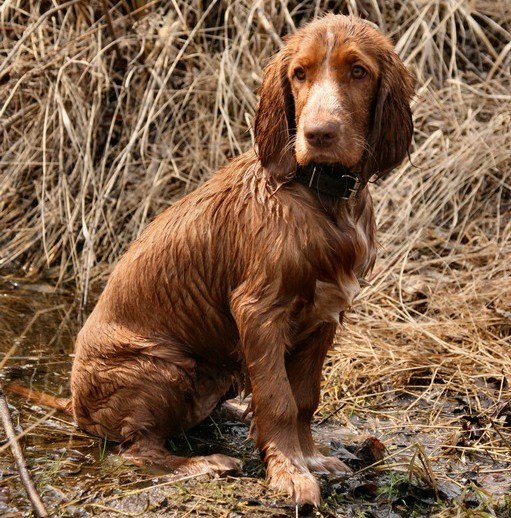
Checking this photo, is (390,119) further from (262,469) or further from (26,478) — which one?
(26,478)

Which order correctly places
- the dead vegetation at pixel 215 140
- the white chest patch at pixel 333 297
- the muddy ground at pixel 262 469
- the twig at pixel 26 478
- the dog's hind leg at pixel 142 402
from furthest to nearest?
the dead vegetation at pixel 215 140 → the dog's hind leg at pixel 142 402 → the white chest patch at pixel 333 297 → the muddy ground at pixel 262 469 → the twig at pixel 26 478

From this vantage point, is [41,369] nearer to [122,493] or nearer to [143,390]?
[143,390]

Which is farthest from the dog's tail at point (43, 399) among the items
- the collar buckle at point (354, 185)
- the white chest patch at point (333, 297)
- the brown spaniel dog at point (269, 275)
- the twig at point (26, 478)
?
the collar buckle at point (354, 185)

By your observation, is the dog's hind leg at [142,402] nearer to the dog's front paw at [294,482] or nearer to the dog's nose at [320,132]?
the dog's front paw at [294,482]

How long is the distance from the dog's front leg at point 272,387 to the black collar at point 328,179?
1.63 ft

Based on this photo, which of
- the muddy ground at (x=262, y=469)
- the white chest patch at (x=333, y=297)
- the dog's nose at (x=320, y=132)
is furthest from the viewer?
the white chest patch at (x=333, y=297)

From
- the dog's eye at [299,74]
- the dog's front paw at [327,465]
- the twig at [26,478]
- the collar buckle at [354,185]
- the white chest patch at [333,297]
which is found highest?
the dog's eye at [299,74]

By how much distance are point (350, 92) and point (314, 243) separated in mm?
594

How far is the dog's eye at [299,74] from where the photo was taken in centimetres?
369

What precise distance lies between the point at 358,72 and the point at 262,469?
1.66 m

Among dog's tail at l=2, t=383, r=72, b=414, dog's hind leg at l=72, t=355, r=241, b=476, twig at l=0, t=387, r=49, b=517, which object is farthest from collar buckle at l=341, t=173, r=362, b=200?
dog's tail at l=2, t=383, r=72, b=414

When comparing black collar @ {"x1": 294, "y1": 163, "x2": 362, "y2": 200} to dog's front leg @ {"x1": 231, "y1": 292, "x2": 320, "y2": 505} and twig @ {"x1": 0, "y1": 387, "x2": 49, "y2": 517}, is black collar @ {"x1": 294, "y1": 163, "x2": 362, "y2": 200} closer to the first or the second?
dog's front leg @ {"x1": 231, "y1": 292, "x2": 320, "y2": 505}

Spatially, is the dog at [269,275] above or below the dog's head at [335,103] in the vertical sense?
below

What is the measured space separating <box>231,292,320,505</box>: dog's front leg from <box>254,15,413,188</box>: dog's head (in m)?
0.55
